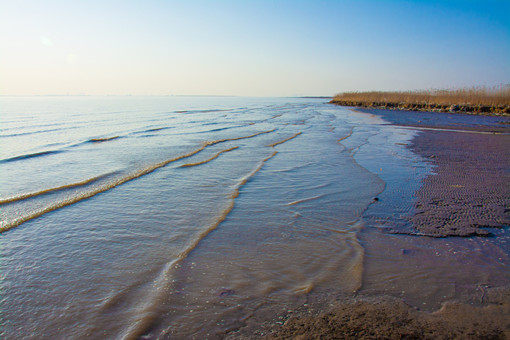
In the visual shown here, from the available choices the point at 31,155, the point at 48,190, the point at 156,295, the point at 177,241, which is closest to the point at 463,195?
the point at 177,241

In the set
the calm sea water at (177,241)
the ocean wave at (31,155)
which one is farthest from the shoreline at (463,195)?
the ocean wave at (31,155)

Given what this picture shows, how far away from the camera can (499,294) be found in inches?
120

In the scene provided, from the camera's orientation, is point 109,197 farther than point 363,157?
No

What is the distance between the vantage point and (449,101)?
4203cm

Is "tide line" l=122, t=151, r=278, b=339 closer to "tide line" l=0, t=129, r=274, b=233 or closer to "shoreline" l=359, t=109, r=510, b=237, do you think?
"shoreline" l=359, t=109, r=510, b=237

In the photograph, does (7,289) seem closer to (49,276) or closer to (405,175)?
(49,276)

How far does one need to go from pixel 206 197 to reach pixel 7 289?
3752 mm

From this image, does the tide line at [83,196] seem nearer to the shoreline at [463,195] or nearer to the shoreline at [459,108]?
the shoreline at [463,195]

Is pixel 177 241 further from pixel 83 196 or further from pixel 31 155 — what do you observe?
pixel 31 155

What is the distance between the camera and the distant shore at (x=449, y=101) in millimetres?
36031

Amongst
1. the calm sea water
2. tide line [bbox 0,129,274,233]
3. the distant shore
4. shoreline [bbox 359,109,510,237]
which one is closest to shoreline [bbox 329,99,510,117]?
the distant shore

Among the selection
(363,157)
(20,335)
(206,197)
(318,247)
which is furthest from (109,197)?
(363,157)

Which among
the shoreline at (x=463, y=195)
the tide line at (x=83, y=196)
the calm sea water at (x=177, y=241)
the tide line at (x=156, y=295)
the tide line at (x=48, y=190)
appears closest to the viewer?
the tide line at (x=156, y=295)

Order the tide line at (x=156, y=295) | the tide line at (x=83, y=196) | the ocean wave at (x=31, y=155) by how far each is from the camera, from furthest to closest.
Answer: the ocean wave at (x=31, y=155), the tide line at (x=83, y=196), the tide line at (x=156, y=295)
